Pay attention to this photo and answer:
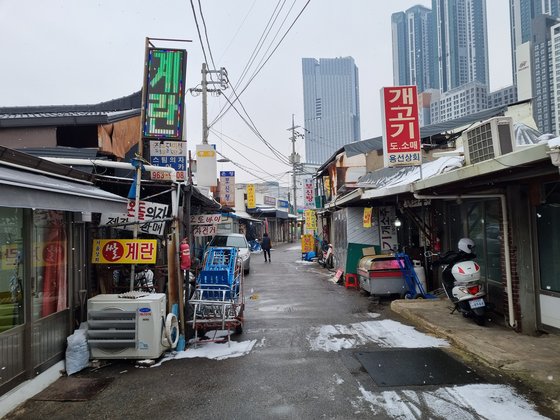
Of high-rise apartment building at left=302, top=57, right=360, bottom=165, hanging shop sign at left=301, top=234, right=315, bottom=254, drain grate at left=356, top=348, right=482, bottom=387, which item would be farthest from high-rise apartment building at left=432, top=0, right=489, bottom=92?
drain grate at left=356, top=348, right=482, bottom=387

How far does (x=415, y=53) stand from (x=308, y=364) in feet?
102

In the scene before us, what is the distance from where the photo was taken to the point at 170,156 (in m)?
7.84

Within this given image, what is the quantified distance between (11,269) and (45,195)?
4.01 ft

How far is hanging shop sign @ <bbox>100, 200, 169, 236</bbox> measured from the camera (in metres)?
6.66

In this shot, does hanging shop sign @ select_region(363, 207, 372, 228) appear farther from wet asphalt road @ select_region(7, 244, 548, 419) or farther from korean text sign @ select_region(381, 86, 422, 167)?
wet asphalt road @ select_region(7, 244, 548, 419)

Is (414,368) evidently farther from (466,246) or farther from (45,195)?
(45,195)

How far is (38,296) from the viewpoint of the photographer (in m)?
5.20

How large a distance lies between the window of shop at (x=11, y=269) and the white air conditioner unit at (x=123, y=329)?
3.89ft

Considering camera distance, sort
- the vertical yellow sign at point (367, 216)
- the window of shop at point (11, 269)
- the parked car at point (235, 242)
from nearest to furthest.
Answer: the window of shop at point (11, 269) < the vertical yellow sign at point (367, 216) < the parked car at point (235, 242)

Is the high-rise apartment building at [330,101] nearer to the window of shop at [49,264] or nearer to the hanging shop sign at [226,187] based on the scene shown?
the hanging shop sign at [226,187]

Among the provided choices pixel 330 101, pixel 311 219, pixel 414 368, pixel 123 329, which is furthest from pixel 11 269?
pixel 330 101

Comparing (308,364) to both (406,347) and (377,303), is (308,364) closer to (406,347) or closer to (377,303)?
(406,347)

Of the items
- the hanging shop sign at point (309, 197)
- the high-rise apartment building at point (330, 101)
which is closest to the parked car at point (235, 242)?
the high-rise apartment building at point (330, 101)

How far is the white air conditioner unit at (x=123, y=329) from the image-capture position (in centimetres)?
581
